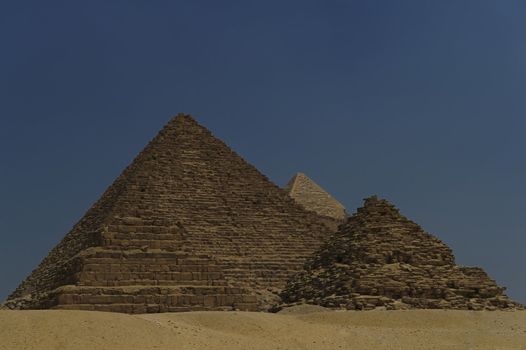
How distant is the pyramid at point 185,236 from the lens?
25.0m

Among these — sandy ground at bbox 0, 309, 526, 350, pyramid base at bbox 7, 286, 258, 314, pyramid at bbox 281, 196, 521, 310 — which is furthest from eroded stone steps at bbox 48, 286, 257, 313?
pyramid at bbox 281, 196, 521, 310

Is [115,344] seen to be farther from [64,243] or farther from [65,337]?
[64,243]

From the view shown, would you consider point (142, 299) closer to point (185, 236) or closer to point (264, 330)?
point (264, 330)

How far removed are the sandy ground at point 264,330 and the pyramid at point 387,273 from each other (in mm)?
1349

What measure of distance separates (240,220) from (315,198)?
15.2 m

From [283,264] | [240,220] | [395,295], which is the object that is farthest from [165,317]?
[240,220]

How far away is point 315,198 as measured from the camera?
59.6 meters

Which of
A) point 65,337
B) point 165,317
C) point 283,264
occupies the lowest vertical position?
point 65,337

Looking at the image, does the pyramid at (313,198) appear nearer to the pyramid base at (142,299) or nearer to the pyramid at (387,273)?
the pyramid at (387,273)

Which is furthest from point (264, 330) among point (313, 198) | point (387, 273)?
point (313, 198)

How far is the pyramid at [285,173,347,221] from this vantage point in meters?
58.0

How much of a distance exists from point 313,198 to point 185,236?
28.2 m

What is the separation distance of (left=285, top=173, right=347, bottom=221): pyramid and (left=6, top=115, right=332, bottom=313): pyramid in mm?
9720

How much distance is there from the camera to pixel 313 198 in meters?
59.5
